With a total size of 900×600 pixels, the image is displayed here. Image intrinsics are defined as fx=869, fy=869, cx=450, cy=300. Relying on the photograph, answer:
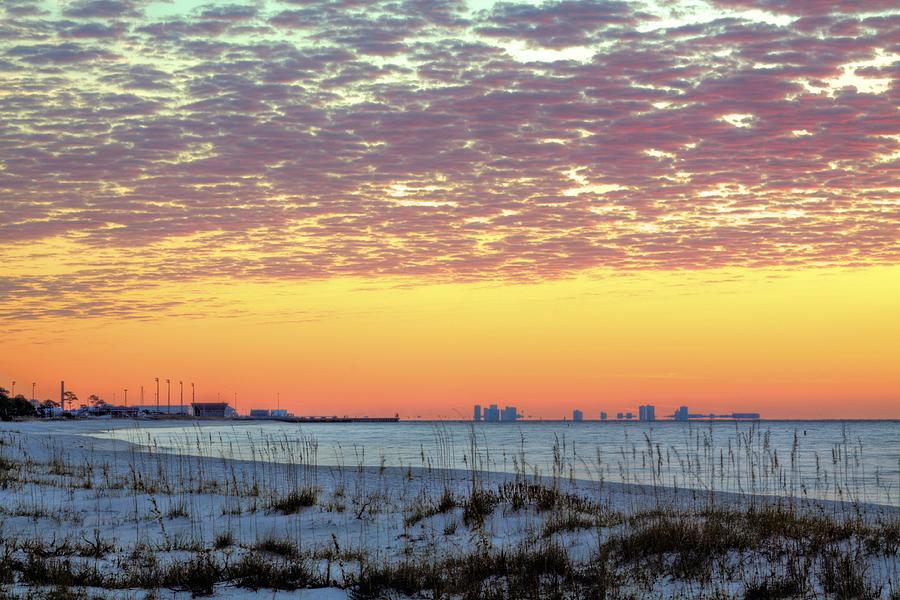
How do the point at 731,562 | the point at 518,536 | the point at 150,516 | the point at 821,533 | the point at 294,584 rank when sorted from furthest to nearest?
1. the point at 150,516
2. the point at 518,536
3. the point at 821,533
4. the point at 731,562
5. the point at 294,584

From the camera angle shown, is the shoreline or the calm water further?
the calm water

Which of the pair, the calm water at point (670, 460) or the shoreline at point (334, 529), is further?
the calm water at point (670, 460)

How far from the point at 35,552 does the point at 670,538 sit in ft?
28.3

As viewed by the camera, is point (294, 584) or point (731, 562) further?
point (731, 562)

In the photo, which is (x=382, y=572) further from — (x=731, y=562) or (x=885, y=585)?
(x=885, y=585)

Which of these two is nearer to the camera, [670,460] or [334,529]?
[334,529]

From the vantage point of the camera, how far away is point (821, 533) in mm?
12297

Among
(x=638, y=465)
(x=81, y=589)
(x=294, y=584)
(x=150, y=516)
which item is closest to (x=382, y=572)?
(x=294, y=584)

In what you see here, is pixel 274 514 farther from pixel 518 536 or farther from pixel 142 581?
pixel 142 581

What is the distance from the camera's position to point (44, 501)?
18.1 metres

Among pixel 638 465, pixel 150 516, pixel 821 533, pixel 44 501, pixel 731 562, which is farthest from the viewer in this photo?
pixel 638 465

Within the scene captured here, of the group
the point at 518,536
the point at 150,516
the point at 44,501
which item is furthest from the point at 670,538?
the point at 44,501

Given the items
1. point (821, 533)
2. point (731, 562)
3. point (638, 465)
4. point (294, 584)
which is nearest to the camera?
point (294, 584)

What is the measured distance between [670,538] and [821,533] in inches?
88.8
